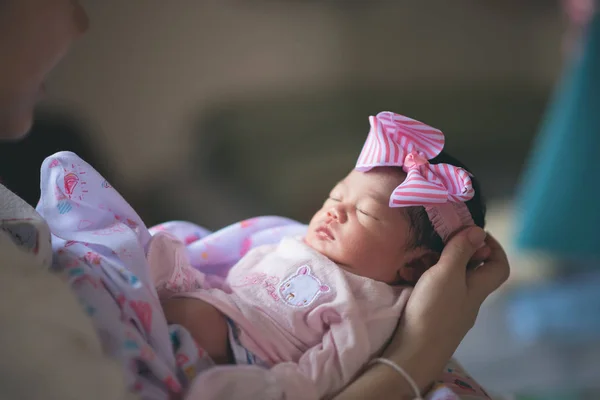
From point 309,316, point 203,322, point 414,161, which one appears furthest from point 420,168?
point 203,322

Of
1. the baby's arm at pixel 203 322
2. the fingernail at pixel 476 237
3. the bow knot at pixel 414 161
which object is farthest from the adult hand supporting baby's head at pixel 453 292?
the baby's arm at pixel 203 322

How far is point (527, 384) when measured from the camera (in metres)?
1.83

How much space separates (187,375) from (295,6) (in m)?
3.18

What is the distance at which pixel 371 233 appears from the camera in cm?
91

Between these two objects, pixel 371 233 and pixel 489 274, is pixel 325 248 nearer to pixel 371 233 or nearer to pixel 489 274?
pixel 371 233

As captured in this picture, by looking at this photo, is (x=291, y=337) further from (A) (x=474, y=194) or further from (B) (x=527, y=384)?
(B) (x=527, y=384)

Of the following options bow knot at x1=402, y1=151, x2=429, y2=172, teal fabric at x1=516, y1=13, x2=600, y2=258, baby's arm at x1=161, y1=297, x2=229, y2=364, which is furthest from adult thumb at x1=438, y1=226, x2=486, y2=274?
teal fabric at x1=516, y1=13, x2=600, y2=258

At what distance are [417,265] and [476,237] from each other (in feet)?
0.33

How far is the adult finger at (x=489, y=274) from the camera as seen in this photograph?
857mm

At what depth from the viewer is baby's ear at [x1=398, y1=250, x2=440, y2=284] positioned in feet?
3.04

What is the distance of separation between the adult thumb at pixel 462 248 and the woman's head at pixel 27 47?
563mm

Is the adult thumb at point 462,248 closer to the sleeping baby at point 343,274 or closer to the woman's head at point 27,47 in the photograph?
the sleeping baby at point 343,274

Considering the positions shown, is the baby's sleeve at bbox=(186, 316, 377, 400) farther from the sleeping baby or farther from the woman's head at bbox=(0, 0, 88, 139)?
the woman's head at bbox=(0, 0, 88, 139)

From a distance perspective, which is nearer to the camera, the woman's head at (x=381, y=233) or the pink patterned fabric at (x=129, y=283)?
the pink patterned fabric at (x=129, y=283)
